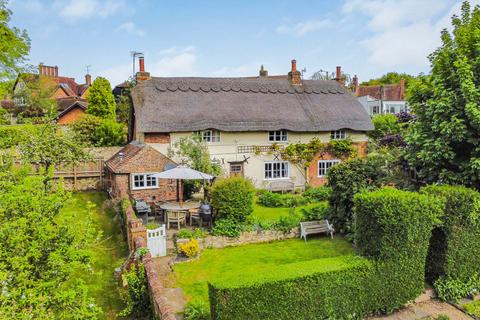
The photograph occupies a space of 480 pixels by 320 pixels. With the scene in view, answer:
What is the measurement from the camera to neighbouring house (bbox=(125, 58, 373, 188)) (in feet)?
75.2

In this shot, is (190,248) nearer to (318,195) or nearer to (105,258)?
(105,258)

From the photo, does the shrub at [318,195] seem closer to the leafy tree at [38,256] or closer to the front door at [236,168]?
the front door at [236,168]

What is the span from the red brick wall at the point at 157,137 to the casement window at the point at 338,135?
1246 cm

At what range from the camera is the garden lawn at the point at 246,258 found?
10828 millimetres

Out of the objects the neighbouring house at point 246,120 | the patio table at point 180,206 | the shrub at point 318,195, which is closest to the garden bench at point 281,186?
the neighbouring house at point 246,120

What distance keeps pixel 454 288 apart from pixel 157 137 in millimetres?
17635

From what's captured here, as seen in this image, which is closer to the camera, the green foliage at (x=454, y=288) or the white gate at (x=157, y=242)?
the green foliage at (x=454, y=288)

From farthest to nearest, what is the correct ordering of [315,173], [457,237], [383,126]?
[383,126] → [315,173] → [457,237]

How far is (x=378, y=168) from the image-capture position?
568 inches

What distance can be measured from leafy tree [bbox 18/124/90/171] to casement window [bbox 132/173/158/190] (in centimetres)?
323

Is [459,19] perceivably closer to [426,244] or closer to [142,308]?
[426,244]

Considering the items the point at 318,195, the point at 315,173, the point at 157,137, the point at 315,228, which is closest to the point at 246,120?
the point at 157,137

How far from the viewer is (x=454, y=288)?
33.3ft

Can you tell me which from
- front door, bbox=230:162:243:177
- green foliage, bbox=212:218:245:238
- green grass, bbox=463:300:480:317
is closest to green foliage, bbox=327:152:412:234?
green foliage, bbox=212:218:245:238
